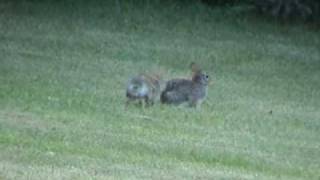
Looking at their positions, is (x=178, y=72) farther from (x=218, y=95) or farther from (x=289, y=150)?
(x=289, y=150)

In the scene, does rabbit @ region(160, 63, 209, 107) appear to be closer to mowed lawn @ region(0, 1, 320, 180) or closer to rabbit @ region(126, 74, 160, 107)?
mowed lawn @ region(0, 1, 320, 180)

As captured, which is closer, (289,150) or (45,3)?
(289,150)

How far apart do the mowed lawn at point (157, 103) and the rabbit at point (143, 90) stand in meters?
0.16

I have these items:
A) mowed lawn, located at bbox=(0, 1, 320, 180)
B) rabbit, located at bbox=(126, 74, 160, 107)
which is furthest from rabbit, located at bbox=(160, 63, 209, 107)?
rabbit, located at bbox=(126, 74, 160, 107)

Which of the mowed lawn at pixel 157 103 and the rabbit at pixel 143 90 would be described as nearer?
the mowed lawn at pixel 157 103

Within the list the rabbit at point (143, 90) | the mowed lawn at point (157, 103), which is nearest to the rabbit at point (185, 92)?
the mowed lawn at point (157, 103)

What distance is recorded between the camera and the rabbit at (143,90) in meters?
13.5

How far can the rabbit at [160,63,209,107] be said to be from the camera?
1397cm

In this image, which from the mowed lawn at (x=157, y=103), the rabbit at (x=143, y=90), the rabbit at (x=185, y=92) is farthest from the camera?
the rabbit at (x=185, y=92)

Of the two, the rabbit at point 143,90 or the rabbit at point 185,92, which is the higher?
the rabbit at point 143,90

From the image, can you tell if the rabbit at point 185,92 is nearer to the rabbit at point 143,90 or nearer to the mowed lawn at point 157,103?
the mowed lawn at point 157,103

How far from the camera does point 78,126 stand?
1227 centimetres

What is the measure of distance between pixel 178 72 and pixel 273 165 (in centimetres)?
707

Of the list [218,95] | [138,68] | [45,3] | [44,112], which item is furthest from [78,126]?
[45,3]
